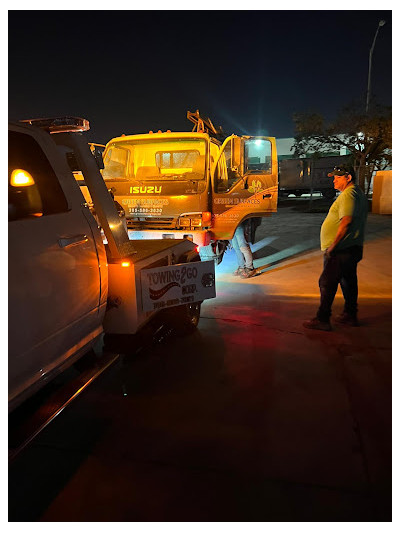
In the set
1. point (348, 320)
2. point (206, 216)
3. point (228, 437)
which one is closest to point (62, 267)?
point (228, 437)

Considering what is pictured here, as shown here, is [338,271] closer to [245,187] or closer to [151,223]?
[245,187]

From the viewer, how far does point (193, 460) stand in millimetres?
2547

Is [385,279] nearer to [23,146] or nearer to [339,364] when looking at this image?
[339,364]

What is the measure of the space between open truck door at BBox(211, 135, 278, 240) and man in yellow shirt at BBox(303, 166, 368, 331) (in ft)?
8.20

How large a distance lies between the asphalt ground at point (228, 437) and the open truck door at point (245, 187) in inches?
108

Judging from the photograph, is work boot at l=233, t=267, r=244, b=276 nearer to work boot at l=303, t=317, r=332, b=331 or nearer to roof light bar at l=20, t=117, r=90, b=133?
work boot at l=303, t=317, r=332, b=331

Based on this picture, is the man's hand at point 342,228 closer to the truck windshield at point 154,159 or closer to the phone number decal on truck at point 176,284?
the phone number decal on truck at point 176,284

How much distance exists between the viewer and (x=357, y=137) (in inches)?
808

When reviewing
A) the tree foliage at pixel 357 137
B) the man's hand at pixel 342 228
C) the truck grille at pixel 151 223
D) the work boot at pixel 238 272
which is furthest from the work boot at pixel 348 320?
the tree foliage at pixel 357 137

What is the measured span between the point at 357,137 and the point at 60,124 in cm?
2080

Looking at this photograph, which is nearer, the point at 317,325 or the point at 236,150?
the point at 317,325

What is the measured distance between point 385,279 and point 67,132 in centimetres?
605

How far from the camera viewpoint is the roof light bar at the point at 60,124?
2.82 m

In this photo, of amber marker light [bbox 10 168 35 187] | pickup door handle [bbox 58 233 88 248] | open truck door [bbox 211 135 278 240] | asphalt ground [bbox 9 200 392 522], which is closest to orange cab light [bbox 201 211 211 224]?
open truck door [bbox 211 135 278 240]
